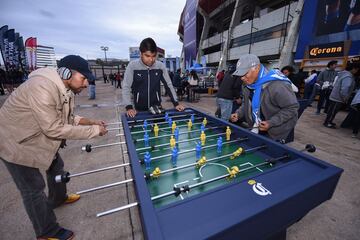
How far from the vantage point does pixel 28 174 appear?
4.11ft

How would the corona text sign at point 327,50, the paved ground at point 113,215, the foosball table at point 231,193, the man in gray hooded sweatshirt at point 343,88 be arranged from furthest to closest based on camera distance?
the corona text sign at point 327,50 < the man in gray hooded sweatshirt at point 343,88 < the paved ground at point 113,215 < the foosball table at point 231,193

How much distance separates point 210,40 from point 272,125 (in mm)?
22517

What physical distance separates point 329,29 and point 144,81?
31.5 feet

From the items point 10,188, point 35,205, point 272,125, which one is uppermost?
point 272,125

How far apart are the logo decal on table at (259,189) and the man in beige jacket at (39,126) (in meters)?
1.16

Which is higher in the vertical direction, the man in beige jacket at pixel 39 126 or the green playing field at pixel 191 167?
the man in beige jacket at pixel 39 126

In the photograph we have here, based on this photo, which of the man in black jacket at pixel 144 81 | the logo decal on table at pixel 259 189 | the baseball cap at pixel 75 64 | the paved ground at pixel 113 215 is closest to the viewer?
the logo decal on table at pixel 259 189

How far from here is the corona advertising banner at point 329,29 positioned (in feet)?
22.6

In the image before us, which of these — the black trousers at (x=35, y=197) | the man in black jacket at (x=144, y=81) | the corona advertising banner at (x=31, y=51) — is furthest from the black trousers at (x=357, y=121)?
the corona advertising banner at (x=31, y=51)

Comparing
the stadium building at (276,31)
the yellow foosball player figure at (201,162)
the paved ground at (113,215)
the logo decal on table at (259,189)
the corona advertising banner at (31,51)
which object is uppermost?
the stadium building at (276,31)

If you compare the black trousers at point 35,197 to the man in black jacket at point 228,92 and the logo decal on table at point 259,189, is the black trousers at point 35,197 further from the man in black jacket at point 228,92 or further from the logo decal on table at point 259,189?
the man in black jacket at point 228,92

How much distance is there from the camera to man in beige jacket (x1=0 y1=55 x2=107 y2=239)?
3.63ft

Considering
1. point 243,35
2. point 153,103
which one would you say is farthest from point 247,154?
point 243,35

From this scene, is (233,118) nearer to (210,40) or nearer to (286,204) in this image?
(286,204)
